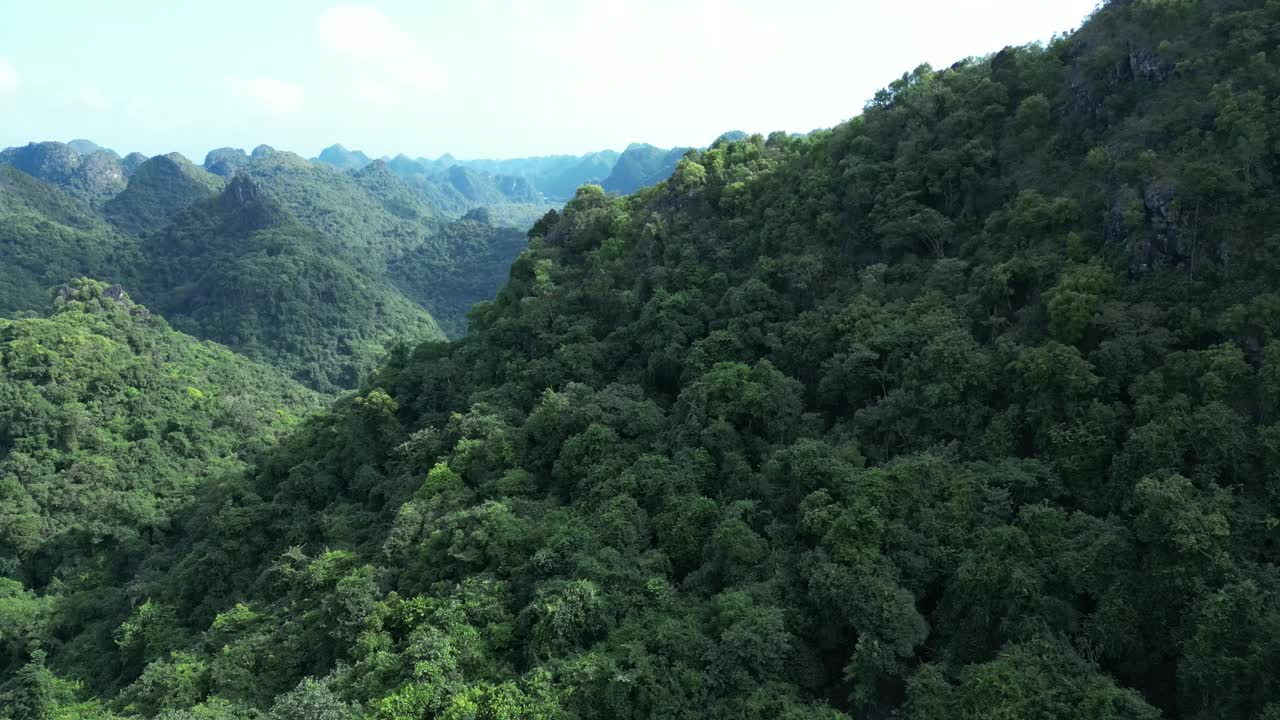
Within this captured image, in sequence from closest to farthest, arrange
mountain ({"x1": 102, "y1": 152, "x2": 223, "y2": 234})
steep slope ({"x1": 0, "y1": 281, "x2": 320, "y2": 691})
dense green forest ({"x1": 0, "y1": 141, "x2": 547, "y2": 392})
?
steep slope ({"x1": 0, "y1": 281, "x2": 320, "y2": 691}), dense green forest ({"x1": 0, "y1": 141, "x2": 547, "y2": 392}), mountain ({"x1": 102, "y1": 152, "x2": 223, "y2": 234})

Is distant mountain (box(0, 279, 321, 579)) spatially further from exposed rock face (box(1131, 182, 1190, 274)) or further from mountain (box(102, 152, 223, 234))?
mountain (box(102, 152, 223, 234))

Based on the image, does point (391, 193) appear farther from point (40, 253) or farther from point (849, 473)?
point (849, 473)

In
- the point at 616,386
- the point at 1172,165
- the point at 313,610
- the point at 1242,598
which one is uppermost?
the point at 1172,165

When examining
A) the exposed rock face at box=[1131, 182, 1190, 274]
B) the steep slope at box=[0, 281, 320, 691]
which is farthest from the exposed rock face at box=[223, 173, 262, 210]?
the exposed rock face at box=[1131, 182, 1190, 274]

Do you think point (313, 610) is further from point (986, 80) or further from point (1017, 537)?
point (986, 80)

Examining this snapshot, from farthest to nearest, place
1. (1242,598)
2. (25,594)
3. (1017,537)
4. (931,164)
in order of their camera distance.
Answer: (25,594) → (931,164) → (1017,537) → (1242,598)

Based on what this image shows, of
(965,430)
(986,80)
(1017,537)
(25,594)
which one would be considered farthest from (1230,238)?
(25,594)

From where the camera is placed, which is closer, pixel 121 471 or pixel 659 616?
pixel 659 616
